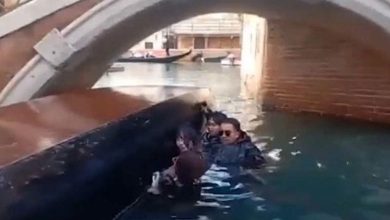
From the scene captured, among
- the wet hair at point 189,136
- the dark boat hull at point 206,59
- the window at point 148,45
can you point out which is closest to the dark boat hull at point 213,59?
the dark boat hull at point 206,59

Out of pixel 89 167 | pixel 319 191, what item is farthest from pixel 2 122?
pixel 319 191

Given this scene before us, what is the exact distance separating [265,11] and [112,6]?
1780 millimetres

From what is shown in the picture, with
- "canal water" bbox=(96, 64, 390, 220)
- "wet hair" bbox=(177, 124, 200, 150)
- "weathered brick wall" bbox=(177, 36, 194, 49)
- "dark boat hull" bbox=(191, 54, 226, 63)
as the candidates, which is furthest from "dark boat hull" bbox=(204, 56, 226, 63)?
"wet hair" bbox=(177, 124, 200, 150)

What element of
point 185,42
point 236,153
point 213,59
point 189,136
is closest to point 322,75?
point 236,153

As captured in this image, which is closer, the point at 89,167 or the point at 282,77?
the point at 89,167

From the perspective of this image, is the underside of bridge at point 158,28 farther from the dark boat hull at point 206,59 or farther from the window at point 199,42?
the window at point 199,42

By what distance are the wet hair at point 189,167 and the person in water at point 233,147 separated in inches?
14.7

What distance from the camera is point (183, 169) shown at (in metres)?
4.10

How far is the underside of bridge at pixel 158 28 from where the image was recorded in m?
4.54

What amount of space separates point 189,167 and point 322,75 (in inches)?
148

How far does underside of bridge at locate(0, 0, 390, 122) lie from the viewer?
4.54 meters

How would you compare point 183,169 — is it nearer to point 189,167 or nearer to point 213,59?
point 189,167

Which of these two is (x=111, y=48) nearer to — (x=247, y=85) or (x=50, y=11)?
(x=50, y=11)

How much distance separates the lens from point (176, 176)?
162 inches
